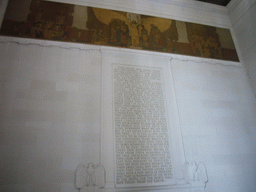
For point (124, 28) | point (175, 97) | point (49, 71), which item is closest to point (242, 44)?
point (175, 97)

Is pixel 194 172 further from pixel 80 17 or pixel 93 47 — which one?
pixel 80 17

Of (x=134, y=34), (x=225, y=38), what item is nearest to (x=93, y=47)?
(x=134, y=34)

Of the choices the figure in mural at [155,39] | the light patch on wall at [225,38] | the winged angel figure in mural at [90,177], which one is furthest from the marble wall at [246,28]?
the winged angel figure in mural at [90,177]

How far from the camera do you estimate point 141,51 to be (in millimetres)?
5992

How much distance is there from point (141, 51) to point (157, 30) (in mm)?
1255

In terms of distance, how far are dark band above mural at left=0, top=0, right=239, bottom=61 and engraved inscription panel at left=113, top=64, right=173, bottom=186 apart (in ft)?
3.81

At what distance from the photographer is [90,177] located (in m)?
4.17

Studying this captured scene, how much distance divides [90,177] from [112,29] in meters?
4.45

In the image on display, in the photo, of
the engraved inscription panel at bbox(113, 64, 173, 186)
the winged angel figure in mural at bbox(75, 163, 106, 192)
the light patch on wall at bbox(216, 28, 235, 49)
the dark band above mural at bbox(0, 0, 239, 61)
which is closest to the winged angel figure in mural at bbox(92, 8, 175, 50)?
the dark band above mural at bbox(0, 0, 239, 61)

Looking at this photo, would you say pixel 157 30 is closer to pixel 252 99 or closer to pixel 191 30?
pixel 191 30

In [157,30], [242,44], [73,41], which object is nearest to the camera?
[73,41]

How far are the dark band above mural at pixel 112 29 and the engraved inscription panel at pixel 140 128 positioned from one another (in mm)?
1162

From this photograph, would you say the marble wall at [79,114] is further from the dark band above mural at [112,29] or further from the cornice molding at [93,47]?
the dark band above mural at [112,29]

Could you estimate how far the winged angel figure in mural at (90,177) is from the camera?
409cm
